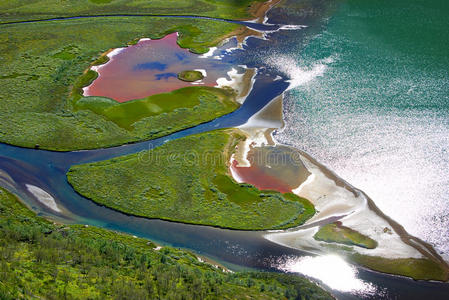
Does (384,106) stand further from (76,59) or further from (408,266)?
(76,59)

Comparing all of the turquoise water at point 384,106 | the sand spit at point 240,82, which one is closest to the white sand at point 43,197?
the turquoise water at point 384,106

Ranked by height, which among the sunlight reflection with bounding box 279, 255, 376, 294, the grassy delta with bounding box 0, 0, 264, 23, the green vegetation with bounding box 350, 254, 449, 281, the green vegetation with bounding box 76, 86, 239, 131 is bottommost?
the sunlight reflection with bounding box 279, 255, 376, 294

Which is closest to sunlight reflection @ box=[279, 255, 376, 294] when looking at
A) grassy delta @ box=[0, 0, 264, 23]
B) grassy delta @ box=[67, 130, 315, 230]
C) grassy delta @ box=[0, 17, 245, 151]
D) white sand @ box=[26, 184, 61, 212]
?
grassy delta @ box=[67, 130, 315, 230]

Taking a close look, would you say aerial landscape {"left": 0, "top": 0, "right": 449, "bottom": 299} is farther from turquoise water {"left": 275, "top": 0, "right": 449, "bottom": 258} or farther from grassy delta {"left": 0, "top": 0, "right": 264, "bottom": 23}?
grassy delta {"left": 0, "top": 0, "right": 264, "bottom": 23}

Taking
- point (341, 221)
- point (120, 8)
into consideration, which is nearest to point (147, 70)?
point (120, 8)

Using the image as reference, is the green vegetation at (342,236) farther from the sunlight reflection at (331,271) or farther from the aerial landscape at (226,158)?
the sunlight reflection at (331,271)

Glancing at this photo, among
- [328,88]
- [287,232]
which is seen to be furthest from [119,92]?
[287,232]
